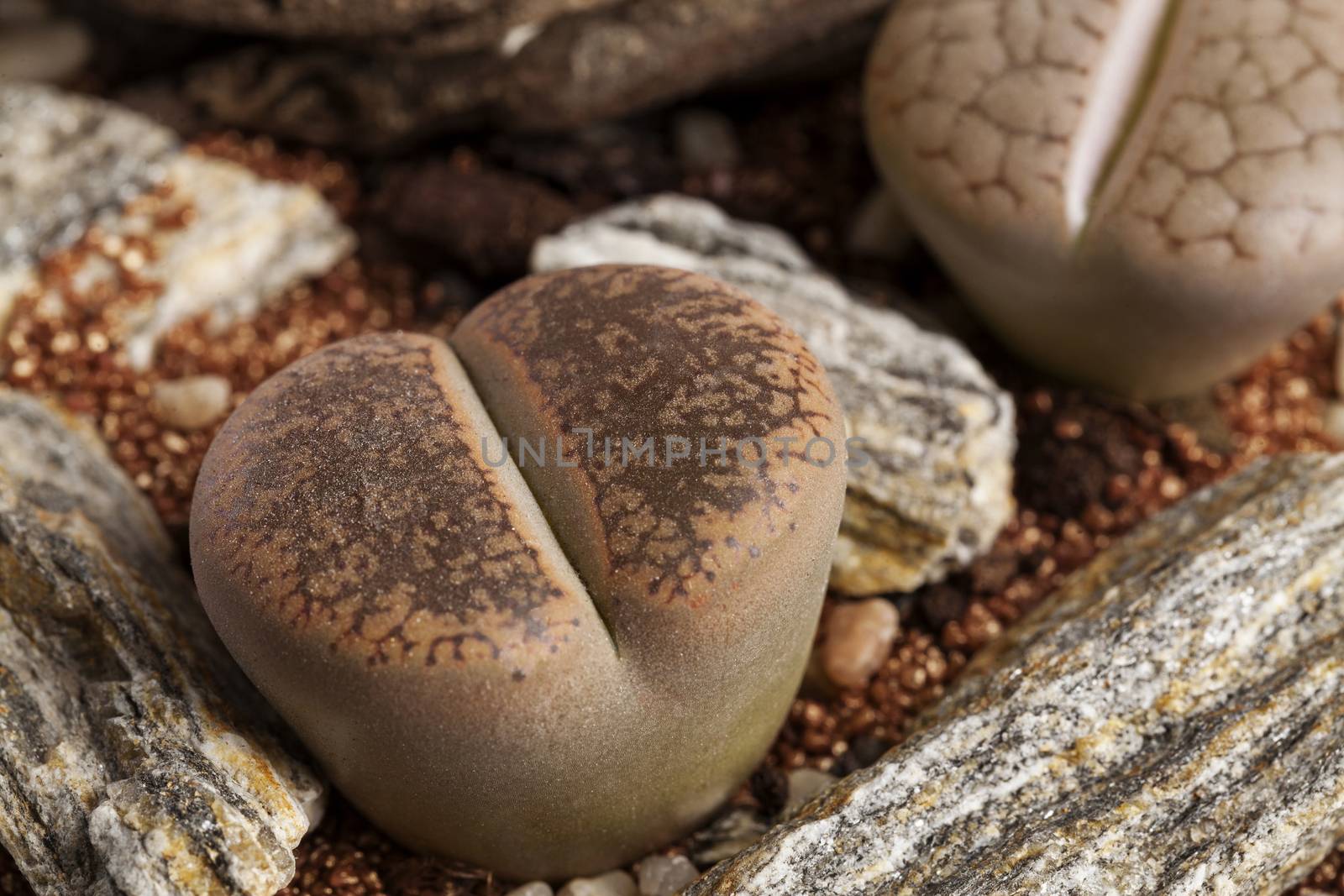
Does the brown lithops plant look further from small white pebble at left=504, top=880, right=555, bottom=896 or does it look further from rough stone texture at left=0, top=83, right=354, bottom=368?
rough stone texture at left=0, top=83, right=354, bottom=368

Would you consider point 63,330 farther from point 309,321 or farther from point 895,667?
point 895,667

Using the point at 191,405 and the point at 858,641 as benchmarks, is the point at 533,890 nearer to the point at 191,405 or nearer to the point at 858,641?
the point at 858,641

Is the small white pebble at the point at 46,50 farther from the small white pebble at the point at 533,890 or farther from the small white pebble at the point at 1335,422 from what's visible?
the small white pebble at the point at 1335,422

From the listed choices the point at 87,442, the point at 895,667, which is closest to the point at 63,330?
the point at 87,442

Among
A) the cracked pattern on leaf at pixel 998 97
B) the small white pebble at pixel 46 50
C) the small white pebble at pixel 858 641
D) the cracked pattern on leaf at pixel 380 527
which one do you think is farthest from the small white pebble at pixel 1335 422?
the small white pebble at pixel 46 50

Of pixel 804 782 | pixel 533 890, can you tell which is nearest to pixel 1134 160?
pixel 804 782

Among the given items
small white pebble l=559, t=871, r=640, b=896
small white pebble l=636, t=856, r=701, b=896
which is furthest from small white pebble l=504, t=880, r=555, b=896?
small white pebble l=636, t=856, r=701, b=896
